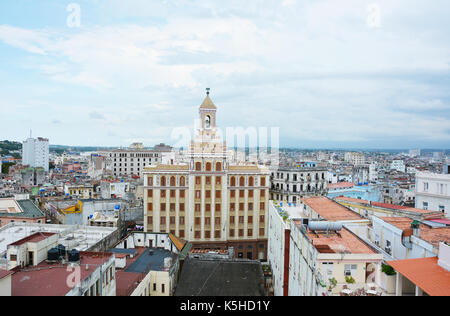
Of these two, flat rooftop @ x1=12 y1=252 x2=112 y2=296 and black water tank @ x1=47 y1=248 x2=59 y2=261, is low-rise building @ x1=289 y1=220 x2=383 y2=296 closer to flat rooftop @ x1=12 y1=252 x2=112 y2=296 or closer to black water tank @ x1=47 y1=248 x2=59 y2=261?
flat rooftop @ x1=12 y1=252 x2=112 y2=296

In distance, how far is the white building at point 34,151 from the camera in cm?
14638

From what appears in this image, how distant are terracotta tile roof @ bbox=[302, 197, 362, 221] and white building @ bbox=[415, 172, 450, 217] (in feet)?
51.2

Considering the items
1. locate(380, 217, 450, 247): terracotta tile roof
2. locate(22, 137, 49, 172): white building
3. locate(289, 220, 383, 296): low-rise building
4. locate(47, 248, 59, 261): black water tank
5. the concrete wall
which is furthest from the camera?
locate(22, 137, 49, 172): white building

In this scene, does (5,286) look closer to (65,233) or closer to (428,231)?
(65,233)

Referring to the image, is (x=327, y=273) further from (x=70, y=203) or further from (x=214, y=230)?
(x=70, y=203)

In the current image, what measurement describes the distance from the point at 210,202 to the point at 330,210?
783 inches

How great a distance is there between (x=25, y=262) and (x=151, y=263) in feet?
32.6

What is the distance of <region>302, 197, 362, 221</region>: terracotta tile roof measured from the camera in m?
28.1

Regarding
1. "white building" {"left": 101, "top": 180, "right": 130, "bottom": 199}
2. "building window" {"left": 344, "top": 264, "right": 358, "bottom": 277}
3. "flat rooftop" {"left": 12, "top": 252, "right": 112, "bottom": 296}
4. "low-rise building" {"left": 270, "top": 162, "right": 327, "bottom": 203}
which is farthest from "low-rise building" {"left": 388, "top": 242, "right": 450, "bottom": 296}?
"white building" {"left": 101, "top": 180, "right": 130, "bottom": 199}

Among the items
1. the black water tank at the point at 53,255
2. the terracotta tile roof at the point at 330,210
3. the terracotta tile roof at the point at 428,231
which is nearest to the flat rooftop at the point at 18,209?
the black water tank at the point at 53,255

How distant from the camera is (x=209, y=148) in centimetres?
4944

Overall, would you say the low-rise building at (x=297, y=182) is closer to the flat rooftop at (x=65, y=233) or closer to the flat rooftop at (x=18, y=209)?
the flat rooftop at (x=65, y=233)

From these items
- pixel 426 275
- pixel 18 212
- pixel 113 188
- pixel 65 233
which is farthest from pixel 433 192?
→ pixel 113 188
